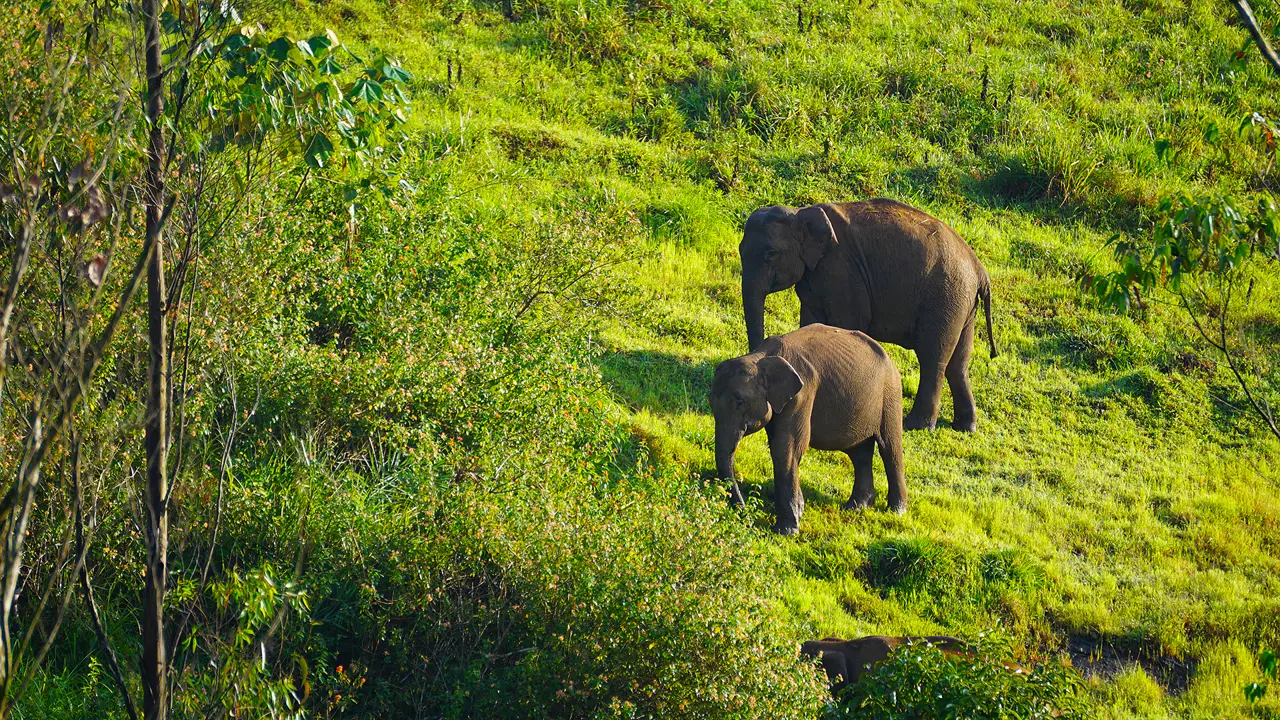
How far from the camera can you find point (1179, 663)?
1012 centimetres

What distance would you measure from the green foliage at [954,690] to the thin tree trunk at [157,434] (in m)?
3.87

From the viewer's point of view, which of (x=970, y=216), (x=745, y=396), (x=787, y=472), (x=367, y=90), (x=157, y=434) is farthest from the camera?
(x=970, y=216)

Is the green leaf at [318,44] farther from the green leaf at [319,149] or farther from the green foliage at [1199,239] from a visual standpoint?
the green foliage at [1199,239]

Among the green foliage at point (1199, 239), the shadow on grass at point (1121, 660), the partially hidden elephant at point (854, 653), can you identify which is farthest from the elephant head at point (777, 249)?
the green foliage at point (1199, 239)

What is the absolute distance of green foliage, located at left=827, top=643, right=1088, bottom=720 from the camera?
7.16 meters

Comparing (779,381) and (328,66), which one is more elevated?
(328,66)

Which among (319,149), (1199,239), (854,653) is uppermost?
(319,149)

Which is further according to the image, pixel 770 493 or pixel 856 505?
pixel 856 505

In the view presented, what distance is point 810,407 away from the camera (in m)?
10.8

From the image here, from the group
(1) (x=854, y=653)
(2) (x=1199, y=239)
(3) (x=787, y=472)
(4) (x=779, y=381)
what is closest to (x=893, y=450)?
(3) (x=787, y=472)

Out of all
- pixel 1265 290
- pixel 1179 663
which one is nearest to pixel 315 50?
pixel 1179 663

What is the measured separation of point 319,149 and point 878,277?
8309mm

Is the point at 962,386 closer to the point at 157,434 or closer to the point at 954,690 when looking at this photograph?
the point at 954,690

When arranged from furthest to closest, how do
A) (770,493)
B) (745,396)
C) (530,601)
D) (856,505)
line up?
1. (856,505)
2. (770,493)
3. (745,396)
4. (530,601)
